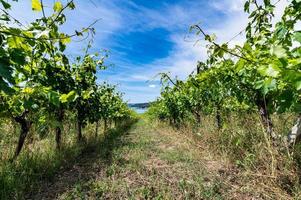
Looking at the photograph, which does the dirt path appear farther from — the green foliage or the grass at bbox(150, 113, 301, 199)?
the green foliage

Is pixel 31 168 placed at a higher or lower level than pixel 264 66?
lower

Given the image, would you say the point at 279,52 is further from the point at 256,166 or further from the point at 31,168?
the point at 31,168

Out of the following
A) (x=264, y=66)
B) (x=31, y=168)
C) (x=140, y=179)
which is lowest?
(x=140, y=179)

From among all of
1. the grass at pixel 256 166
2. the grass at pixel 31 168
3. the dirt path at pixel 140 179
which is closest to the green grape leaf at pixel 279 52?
the grass at pixel 256 166

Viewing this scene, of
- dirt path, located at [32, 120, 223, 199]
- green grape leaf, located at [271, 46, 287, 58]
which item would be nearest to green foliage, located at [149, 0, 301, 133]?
green grape leaf, located at [271, 46, 287, 58]

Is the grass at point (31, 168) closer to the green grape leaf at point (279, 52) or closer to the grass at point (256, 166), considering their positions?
the grass at point (256, 166)

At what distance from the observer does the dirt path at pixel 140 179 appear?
141 inches

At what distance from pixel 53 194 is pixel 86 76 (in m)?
3.78

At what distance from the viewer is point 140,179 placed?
4223 mm

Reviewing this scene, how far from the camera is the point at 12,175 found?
389 centimetres

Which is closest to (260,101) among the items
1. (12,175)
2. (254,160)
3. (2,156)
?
(254,160)

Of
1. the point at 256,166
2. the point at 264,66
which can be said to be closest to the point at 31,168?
the point at 256,166

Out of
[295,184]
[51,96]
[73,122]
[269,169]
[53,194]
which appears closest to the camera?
[51,96]

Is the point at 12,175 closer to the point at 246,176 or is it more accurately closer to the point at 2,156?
the point at 2,156
